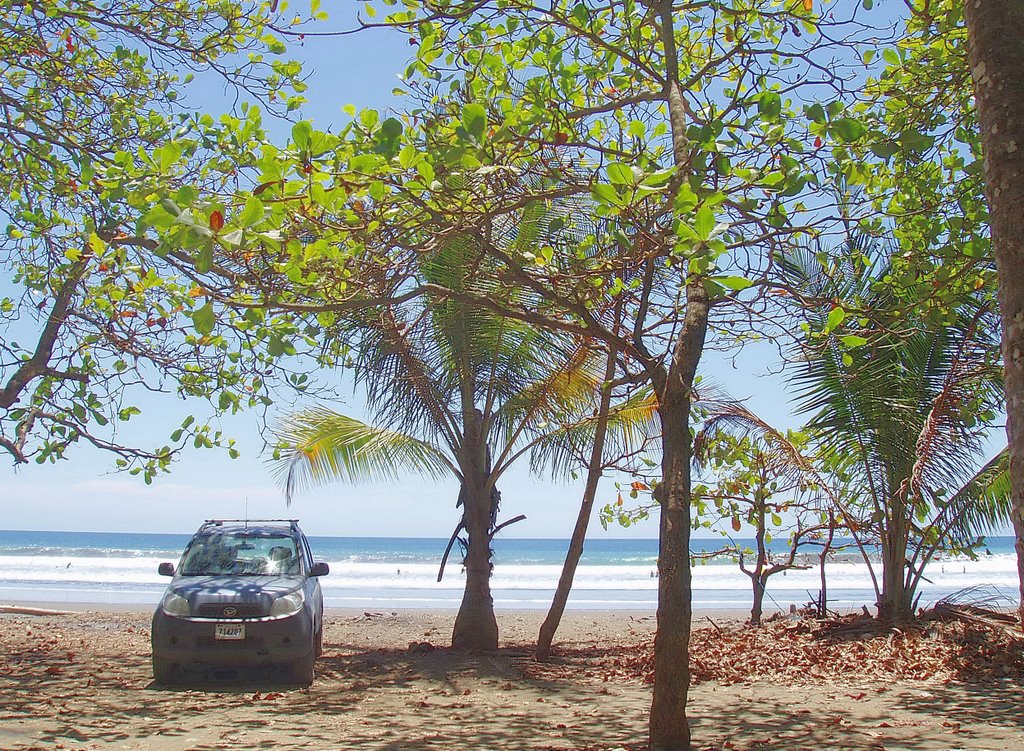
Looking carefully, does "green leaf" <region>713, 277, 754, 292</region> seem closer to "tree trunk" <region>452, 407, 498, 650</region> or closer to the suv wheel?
the suv wheel

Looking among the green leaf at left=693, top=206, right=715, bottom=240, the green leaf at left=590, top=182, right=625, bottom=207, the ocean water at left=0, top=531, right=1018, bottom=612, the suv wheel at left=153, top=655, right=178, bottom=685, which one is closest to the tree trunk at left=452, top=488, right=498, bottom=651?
the suv wheel at left=153, top=655, right=178, bottom=685

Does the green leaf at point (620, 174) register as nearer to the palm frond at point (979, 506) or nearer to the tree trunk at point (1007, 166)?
the tree trunk at point (1007, 166)

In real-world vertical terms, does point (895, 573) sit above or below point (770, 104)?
below

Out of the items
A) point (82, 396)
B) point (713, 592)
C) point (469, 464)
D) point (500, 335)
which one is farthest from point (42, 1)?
point (713, 592)

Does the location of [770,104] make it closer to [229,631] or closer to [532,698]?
[532,698]

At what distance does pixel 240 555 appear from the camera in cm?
1020

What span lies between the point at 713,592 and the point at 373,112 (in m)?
27.7

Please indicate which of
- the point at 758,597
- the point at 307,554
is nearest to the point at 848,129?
the point at 307,554

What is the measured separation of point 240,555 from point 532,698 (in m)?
3.81

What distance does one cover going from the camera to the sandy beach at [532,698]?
6590 mm

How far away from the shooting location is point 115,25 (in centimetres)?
820

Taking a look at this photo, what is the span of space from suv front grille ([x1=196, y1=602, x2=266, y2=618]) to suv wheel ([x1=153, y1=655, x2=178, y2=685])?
564 millimetres

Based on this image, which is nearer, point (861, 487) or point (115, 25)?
point (115, 25)

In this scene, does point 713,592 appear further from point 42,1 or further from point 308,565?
point 42,1
